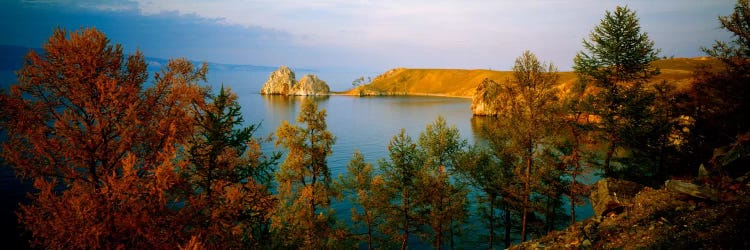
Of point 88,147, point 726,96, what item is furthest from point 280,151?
point 726,96

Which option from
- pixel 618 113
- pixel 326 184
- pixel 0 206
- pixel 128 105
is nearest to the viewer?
pixel 128 105

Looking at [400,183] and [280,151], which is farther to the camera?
[400,183]

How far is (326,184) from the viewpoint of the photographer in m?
27.9

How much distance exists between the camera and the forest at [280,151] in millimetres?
10031

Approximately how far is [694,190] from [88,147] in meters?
22.7

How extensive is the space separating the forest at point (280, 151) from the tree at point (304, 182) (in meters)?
0.12

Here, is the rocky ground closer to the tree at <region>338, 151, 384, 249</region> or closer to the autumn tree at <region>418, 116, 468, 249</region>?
the autumn tree at <region>418, 116, 468, 249</region>

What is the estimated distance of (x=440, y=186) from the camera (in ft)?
80.0

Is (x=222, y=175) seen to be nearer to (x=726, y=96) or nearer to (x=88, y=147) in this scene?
(x=88, y=147)

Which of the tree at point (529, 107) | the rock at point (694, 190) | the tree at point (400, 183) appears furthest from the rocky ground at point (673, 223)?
the tree at point (400, 183)

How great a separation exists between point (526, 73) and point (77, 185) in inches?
909

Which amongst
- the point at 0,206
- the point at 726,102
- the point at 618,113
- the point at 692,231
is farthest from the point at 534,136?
the point at 0,206

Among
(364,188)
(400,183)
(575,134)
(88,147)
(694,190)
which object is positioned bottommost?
(364,188)

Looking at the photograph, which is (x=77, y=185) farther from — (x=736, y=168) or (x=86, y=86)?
(x=736, y=168)
